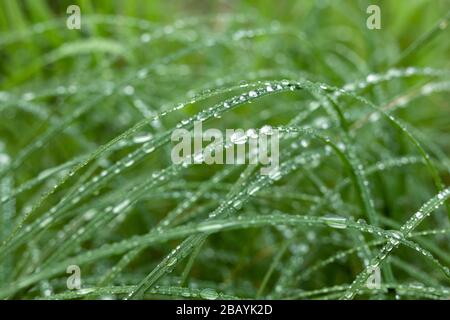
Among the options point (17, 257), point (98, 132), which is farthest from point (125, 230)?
point (98, 132)

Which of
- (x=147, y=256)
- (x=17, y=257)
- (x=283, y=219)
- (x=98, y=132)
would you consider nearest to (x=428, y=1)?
(x=98, y=132)

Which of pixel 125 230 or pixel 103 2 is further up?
pixel 103 2

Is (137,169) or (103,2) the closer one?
(137,169)

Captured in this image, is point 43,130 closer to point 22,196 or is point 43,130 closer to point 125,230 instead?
point 22,196
